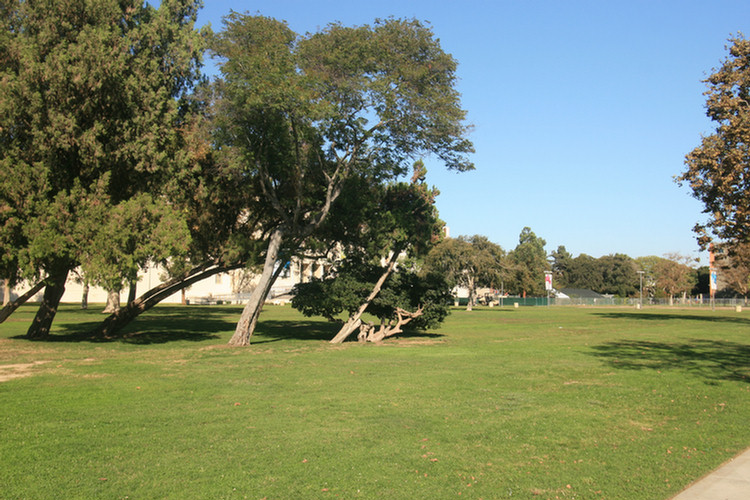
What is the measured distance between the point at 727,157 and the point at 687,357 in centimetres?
2129

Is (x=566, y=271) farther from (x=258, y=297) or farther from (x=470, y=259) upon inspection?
(x=258, y=297)

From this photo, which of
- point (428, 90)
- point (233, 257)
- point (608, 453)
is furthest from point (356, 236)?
point (608, 453)

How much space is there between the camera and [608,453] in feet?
23.5

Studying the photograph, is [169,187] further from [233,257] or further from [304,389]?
[304,389]

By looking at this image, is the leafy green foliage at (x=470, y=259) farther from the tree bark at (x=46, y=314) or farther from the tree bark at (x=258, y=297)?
the tree bark at (x=46, y=314)

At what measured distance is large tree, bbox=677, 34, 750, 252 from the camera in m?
34.5

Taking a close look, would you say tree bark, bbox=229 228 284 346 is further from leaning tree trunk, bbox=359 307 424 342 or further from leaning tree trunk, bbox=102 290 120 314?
leaning tree trunk, bbox=102 290 120 314

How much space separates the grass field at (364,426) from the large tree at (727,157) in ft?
71.9

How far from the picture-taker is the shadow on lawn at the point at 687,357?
48.8 ft

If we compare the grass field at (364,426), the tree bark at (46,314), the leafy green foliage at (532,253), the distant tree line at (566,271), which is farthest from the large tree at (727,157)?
the leafy green foliage at (532,253)

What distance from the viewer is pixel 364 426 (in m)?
8.44

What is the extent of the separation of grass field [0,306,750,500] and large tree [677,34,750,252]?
2190 centimetres

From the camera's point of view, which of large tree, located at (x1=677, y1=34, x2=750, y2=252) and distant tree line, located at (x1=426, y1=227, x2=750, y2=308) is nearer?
large tree, located at (x1=677, y1=34, x2=750, y2=252)

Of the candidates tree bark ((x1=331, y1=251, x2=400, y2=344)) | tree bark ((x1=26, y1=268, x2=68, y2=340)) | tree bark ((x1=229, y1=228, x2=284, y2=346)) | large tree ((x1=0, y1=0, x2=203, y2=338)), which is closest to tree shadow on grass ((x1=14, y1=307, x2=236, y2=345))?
tree bark ((x1=26, y1=268, x2=68, y2=340))
